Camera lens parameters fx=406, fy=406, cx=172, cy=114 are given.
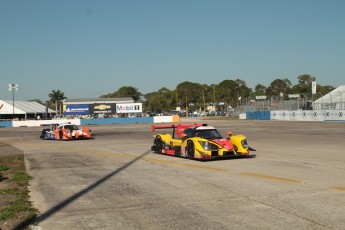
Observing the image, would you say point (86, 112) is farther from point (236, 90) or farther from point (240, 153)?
point (236, 90)

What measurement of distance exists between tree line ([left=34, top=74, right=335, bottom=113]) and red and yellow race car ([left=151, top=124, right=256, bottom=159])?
129601mm

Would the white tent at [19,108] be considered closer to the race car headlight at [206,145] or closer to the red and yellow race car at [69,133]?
the red and yellow race car at [69,133]

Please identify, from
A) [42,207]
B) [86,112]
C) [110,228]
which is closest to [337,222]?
[110,228]

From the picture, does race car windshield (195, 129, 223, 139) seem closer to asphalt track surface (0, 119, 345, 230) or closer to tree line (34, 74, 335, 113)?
asphalt track surface (0, 119, 345, 230)

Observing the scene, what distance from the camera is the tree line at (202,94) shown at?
496 feet

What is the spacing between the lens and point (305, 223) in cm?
606

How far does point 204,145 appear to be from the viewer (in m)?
14.6

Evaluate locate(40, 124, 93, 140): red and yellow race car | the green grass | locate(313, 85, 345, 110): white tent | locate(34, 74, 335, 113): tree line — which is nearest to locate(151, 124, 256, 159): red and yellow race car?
the green grass

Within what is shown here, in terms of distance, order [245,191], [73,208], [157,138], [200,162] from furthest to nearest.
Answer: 1. [157,138]
2. [200,162]
3. [245,191]
4. [73,208]

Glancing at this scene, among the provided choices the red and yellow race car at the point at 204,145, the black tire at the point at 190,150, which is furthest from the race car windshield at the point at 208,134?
the black tire at the point at 190,150

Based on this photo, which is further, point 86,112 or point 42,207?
point 86,112

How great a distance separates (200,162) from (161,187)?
495 cm

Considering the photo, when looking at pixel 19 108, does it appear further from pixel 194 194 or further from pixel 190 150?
pixel 194 194

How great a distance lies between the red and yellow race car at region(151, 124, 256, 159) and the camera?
47.5ft
